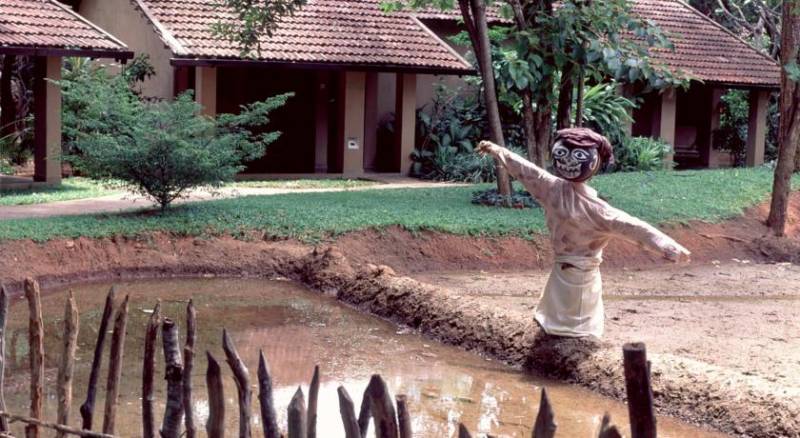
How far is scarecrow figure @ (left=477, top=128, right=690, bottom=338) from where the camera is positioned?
8.66 meters

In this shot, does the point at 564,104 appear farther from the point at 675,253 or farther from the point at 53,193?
the point at 675,253

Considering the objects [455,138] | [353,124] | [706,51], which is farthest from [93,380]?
[706,51]

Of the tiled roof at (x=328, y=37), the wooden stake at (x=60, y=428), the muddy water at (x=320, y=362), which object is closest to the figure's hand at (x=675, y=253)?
the muddy water at (x=320, y=362)

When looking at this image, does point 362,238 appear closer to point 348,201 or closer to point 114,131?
point 348,201

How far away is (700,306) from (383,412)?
7.91 meters

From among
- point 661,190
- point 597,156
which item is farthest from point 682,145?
point 597,156

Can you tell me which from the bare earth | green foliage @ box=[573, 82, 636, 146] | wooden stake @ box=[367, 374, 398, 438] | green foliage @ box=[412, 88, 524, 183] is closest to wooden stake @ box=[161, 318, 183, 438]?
wooden stake @ box=[367, 374, 398, 438]

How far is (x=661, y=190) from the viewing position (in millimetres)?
18438

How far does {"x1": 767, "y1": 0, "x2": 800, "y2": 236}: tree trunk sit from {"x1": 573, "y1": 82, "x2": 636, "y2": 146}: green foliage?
712cm

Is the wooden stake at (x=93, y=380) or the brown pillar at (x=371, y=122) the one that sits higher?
the brown pillar at (x=371, y=122)

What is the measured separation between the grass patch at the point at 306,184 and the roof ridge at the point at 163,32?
8.06 feet

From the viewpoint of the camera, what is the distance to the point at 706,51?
2708cm

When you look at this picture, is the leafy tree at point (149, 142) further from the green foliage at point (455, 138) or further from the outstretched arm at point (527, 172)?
the green foliage at point (455, 138)

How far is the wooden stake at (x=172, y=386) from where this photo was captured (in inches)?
199
